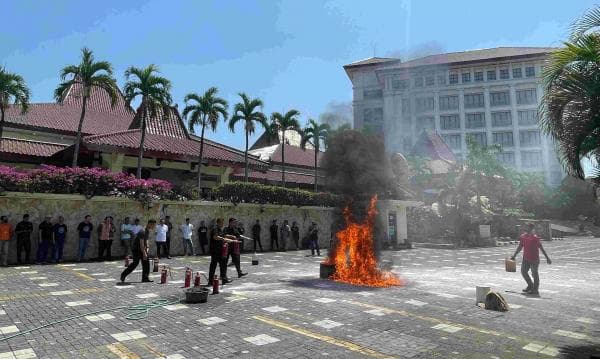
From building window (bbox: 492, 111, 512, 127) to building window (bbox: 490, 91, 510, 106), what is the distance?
160cm

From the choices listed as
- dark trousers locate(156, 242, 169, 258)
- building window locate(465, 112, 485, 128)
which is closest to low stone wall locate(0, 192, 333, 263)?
dark trousers locate(156, 242, 169, 258)

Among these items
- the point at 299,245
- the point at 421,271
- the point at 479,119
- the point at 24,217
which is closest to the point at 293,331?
the point at 421,271

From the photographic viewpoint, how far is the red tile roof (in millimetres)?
20094

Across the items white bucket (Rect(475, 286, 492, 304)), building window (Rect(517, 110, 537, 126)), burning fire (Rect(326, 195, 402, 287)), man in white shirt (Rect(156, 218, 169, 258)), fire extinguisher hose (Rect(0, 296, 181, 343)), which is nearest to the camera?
fire extinguisher hose (Rect(0, 296, 181, 343))

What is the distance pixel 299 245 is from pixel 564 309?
1716cm

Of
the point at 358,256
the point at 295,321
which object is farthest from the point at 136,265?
the point at 358,256

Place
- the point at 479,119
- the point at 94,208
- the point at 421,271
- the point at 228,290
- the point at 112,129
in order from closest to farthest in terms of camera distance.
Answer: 1. the point at 228,290
2. the point at 421,271
3. the point at 94,208
4. the point at 112,129
5. the point at 479,119

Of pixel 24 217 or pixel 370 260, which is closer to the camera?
pixel 370 260

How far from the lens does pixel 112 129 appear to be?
27250 mm

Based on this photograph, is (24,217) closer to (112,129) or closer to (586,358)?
(112,129)

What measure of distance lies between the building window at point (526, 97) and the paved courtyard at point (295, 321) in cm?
6716

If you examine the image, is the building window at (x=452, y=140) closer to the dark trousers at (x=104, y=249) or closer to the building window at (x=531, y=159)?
the building window at (x=531, y=159)

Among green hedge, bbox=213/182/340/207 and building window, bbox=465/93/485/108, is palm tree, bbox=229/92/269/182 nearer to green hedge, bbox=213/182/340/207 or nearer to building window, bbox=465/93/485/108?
green hedge, bbox=213/182/340/207

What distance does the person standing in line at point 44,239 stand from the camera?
47.3 ft
